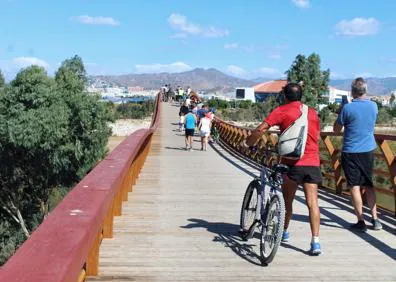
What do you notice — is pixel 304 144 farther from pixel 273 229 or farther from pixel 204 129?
pixel 204 129

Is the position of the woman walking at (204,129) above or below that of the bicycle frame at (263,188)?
below

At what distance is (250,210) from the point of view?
22.3ft

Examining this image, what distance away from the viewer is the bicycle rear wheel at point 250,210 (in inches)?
257

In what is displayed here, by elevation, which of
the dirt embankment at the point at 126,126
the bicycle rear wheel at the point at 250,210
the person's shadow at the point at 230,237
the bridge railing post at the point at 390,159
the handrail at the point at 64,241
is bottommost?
the dirt embankment at the point at 126,126

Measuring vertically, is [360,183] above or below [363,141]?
below

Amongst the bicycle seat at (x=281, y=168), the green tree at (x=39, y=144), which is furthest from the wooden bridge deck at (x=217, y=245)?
the green tree at (x=39, y=144)

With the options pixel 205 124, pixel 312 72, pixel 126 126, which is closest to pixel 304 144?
pixel 205 124

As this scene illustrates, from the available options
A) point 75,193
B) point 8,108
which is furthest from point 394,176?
point 8,108

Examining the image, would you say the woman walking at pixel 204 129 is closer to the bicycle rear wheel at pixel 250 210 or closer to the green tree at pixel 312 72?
the bicycle rear wheel at pixel 250 210

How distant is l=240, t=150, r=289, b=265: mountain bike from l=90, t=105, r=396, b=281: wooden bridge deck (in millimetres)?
167

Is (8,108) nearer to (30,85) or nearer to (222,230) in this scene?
(30,85)

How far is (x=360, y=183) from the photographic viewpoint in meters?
7.38

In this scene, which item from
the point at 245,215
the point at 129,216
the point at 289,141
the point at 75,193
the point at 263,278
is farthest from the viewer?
the point at 129,216

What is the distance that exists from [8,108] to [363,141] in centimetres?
3036
